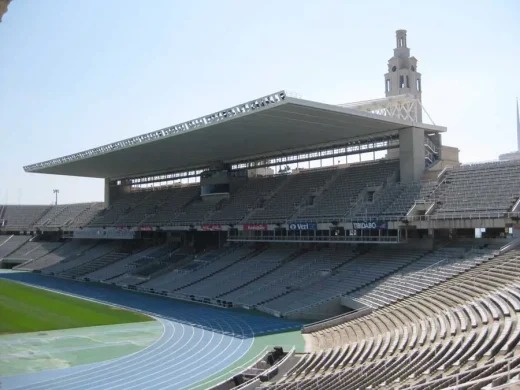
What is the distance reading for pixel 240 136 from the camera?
3800 cm

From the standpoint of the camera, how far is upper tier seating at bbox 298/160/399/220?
36.4 meters

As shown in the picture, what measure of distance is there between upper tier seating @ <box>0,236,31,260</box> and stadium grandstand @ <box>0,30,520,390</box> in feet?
19.2

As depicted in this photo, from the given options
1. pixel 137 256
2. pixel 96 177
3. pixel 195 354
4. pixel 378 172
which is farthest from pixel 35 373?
pixel 96 177

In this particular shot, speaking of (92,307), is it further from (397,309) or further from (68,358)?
(397,309)

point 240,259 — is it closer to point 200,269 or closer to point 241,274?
point 200,269

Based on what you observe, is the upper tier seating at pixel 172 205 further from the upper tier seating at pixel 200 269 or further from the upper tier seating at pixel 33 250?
the upper tier seating at pixel 33 250

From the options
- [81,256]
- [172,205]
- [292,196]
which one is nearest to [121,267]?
[172,205]

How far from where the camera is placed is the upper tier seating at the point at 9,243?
6509 centimetres

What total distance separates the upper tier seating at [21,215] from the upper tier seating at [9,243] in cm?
166

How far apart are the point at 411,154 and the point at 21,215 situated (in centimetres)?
5512

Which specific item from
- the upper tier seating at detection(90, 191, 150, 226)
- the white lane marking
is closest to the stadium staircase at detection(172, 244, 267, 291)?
the white lane marking

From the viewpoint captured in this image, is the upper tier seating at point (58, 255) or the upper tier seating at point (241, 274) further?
the upper tier seating at point (58, 255)

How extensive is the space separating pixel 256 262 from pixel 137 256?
54.7ft

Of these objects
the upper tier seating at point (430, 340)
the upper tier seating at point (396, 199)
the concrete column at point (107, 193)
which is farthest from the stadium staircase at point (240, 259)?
the concrete column at point (107, 193)
